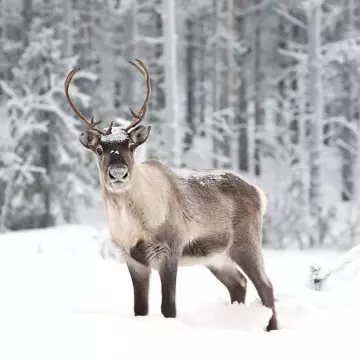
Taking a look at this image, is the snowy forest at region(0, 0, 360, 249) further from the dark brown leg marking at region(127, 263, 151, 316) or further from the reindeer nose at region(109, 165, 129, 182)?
the reindeer nose at region(109, 165, 129, 182)

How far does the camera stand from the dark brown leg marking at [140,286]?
500cm

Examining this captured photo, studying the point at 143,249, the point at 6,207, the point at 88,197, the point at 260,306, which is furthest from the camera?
the point at 88,197

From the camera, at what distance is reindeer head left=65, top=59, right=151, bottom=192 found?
439 centimetres

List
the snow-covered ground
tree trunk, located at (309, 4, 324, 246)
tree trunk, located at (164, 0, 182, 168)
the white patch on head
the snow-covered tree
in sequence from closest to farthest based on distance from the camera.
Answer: the snow-covered ground
the white patch on head
tree trunk, located at (164, 0, 182, 168)
the snow-covered tree
tree trunk, located at (309, 4, 324, 246)

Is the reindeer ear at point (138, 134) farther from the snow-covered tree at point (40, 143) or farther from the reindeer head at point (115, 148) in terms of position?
the snow-covered tree at point (40, 143)

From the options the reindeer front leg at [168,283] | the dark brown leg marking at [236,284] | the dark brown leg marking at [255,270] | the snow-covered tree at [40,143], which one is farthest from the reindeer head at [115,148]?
the snow-covered tree at [40,143]

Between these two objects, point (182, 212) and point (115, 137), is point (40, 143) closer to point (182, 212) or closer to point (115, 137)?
point (182, 212)

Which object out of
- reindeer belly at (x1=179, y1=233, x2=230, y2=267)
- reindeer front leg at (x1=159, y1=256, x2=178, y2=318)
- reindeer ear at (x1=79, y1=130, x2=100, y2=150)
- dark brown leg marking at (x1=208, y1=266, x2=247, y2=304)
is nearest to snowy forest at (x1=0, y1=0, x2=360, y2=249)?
dark brown leg marking at (x1=208, y1=266, x2=247, y2=304)

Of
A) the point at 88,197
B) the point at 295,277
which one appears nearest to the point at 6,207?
the point at 88,197

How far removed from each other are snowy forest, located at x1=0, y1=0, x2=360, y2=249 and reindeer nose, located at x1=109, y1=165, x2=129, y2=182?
2.28 meters

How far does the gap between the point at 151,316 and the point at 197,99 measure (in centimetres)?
2375

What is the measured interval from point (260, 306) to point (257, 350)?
152 centimetres

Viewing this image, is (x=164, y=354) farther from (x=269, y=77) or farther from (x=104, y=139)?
(x=269, y=77)

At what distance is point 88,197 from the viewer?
47.6 ft
